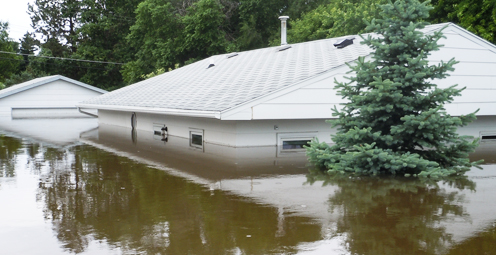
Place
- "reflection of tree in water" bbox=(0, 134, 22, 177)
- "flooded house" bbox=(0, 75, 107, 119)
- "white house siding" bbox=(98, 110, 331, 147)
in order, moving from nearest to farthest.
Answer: "reflection of tree in water" bbox=(0, 134, 22, 177) → "white house siding" bbox=(98, 110, 331, 147) → "flooded house" bbox=(0, 75, 107, 119)

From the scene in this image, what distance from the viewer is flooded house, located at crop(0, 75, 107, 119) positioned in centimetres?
3309

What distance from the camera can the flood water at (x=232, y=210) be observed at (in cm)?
493

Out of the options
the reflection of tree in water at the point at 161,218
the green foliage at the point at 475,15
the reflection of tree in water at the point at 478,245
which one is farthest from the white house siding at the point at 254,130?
the green foliage at the point at 475,15

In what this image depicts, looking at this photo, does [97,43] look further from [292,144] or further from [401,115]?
[401,115]

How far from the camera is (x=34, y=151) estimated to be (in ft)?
44.3

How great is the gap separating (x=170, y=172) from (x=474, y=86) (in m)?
9.80

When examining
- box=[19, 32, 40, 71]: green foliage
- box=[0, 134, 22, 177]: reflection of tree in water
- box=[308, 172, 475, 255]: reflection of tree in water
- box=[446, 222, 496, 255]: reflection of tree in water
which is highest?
box=[19, 32, 40, 71]: green foliage

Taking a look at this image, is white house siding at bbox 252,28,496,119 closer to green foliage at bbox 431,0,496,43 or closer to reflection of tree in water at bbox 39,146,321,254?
reflection of tree in water at bbox 39,146,321,254

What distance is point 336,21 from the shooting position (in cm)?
2822

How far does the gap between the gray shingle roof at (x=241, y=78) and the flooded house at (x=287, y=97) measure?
49 millimetres

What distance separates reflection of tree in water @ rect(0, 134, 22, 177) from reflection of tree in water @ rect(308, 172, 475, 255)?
614 centimetres

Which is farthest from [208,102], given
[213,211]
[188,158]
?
[213,211]

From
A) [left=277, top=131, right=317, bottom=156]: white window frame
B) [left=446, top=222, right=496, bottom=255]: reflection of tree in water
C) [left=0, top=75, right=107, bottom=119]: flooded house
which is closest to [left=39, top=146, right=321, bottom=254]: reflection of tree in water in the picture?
[left=446, top=222, right=496, bottom=255]: reflection of tree in water

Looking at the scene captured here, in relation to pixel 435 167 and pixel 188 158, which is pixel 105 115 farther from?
Answer: pixel 435 167
